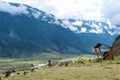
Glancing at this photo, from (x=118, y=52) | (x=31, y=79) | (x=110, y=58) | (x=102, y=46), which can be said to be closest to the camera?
(x=31, y=79)

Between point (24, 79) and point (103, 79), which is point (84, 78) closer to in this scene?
point (103, 79)

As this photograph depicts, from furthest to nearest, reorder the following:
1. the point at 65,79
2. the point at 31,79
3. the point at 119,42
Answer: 1. the point at 119,42
2. the point at 31,79
3. the point at 65,79

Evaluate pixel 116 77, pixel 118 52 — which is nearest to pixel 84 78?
pixel 116 77

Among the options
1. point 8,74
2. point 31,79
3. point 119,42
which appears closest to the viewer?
point 31,79

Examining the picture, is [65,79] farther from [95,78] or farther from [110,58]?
[110,58]

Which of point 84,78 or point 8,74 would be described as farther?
point 8,74

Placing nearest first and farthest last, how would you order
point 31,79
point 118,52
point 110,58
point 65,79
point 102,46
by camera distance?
point 65,79 → point 31,79 → point 110,58 → point 102,46 → point 118,52

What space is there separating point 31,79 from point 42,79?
225cm

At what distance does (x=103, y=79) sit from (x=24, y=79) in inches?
498

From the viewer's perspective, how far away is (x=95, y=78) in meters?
40.6

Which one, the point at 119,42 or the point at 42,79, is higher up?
the point at 119,42

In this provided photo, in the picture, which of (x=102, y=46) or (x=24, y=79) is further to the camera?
(x=102, y=46)

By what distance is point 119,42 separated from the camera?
95.9 m

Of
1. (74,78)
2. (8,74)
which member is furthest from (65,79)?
(8,74)
